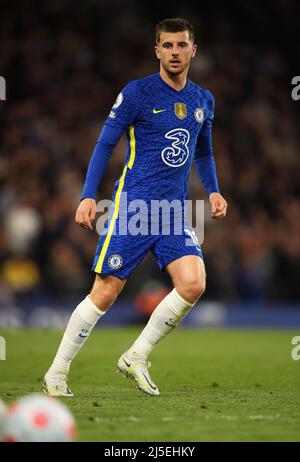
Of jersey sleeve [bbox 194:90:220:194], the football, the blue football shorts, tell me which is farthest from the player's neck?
the football

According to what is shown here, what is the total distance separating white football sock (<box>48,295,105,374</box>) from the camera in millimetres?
6254

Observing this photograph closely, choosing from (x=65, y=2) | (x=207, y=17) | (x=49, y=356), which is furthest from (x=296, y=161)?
(x=49, y=356)

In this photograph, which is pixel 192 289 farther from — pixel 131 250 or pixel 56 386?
pixel 56 386

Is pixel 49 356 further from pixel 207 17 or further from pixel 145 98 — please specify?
pixel 207 17

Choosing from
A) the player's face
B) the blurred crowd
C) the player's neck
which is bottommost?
the player's neck

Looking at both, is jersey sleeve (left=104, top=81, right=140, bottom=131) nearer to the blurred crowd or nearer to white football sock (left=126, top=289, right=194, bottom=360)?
white football sock (left=126, top=289, right=194, bottom=360)

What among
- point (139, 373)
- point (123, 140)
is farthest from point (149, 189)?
point (123, 140)

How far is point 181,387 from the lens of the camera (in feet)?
23.0

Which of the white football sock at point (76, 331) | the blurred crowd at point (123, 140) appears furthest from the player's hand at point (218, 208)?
the blurred crowd at point (123, 140)

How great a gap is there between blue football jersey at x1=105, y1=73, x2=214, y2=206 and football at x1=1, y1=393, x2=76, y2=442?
2.65m

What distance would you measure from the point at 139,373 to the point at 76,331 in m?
0.52

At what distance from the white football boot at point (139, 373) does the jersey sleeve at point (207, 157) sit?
4.47ft

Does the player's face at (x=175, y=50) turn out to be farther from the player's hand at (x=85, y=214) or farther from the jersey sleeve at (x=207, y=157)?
the player's hand at (x=85, y=214)

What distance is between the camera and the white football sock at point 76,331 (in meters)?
6.25
